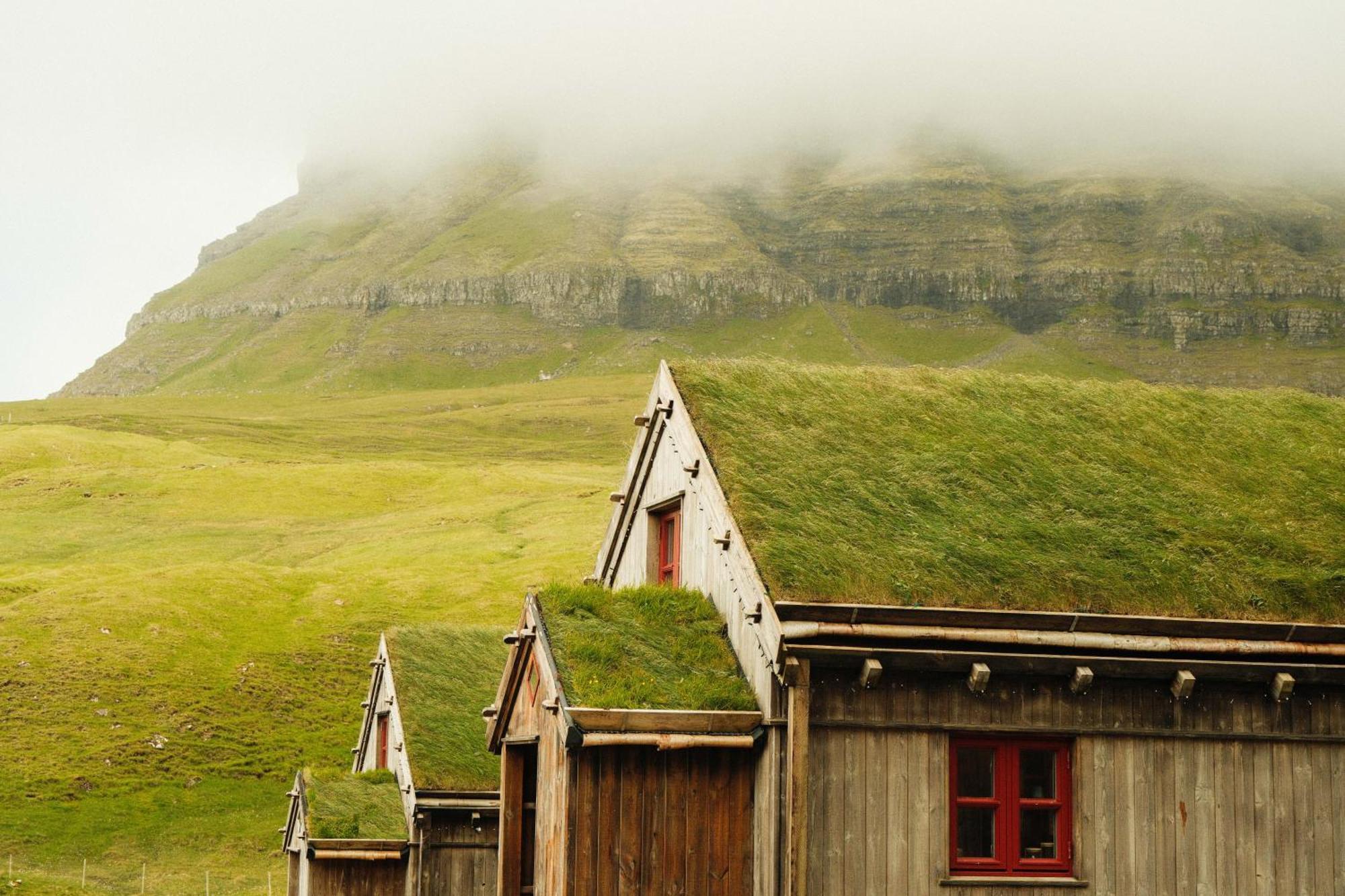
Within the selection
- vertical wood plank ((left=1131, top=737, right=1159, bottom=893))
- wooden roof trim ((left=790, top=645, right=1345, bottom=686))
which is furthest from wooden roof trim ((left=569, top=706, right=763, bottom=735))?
vertical wood plank ((left=1131, top=737, right=1159, bottom=893))

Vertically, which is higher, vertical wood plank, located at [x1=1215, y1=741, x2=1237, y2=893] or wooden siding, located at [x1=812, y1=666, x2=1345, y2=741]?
wooden siding, located at [x1=812, y1=666, x2=1345, y2=741]

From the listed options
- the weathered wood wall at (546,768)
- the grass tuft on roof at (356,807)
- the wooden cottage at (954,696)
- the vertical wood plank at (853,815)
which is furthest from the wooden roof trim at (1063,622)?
the grass tuft on roof at (356,807)

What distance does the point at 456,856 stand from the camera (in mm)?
30391

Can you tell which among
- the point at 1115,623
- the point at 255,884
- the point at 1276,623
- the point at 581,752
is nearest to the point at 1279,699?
the point at 1276,623

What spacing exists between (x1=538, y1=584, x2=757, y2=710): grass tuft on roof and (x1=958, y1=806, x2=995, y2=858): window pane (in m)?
2.95

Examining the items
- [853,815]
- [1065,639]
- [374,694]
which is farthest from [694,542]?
[374,694]

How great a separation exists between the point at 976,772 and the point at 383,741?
71.8ft

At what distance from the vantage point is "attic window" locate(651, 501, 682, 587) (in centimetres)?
2198

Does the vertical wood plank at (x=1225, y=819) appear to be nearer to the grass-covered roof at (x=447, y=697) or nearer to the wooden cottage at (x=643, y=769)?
the wooden cottage at (x=643, y=769)

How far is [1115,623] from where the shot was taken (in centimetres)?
1817

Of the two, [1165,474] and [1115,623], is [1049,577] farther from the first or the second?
[1165,474]

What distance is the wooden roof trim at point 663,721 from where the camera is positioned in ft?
55.6

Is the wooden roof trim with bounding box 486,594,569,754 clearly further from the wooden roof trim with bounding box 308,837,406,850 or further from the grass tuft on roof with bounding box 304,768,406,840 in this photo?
the grass tuft on roof with bounding box 304,768,406,840

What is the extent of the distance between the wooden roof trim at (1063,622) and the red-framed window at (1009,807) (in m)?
1.49
